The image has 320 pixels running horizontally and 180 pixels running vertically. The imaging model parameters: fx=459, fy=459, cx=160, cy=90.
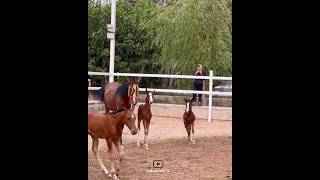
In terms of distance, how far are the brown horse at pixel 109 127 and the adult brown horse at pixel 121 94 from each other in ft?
0.10

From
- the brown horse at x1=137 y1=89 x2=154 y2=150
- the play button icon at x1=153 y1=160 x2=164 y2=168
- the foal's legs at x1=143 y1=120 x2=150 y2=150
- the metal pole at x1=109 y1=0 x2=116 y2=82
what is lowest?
the play button icon at x1=153 y1=160 x2=164 y2=168

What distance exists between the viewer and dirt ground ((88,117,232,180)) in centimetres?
205

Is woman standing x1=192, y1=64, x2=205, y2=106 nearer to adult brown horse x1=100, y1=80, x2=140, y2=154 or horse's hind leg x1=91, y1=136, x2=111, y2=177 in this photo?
adult brown horse x1=100, y1=80, x2=140, y2=154

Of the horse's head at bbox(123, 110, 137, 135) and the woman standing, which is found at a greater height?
the woman standing

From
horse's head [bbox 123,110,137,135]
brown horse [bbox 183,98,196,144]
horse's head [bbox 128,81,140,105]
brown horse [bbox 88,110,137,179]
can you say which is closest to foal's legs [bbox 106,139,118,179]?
brown horse [bbox 88,110,137,179]

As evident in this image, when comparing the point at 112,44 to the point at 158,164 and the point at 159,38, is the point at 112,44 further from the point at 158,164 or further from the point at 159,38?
the point at 158,164

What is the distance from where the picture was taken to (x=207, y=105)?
2133mm

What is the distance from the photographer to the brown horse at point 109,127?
2.10 meters

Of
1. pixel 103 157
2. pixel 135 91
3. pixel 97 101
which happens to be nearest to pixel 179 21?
pixel 135 91

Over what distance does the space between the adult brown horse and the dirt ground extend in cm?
12

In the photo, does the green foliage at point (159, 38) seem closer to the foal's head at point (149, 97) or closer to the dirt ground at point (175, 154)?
the foal's head at point (149, 97)

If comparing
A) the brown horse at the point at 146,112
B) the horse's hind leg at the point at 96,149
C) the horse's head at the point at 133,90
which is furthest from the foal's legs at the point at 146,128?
the horse's hind leg at the point at 96,149
